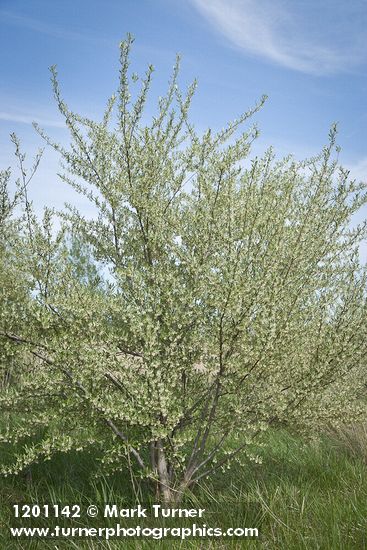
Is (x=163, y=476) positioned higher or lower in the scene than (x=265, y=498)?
higher

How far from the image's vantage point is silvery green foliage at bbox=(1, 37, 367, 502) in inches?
173

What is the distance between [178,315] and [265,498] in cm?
202

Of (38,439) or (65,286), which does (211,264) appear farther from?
(38,439)

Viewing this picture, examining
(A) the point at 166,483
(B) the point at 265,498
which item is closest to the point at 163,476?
(A) the point at 166,483

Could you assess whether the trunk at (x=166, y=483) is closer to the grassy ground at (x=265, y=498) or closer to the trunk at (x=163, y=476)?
the trunk at (x=163, y=476)

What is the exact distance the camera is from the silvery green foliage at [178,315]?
439 cm

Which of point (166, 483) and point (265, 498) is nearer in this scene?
point (166, 483)

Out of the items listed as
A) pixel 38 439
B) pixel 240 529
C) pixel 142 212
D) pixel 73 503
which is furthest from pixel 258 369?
pixel 38 439
